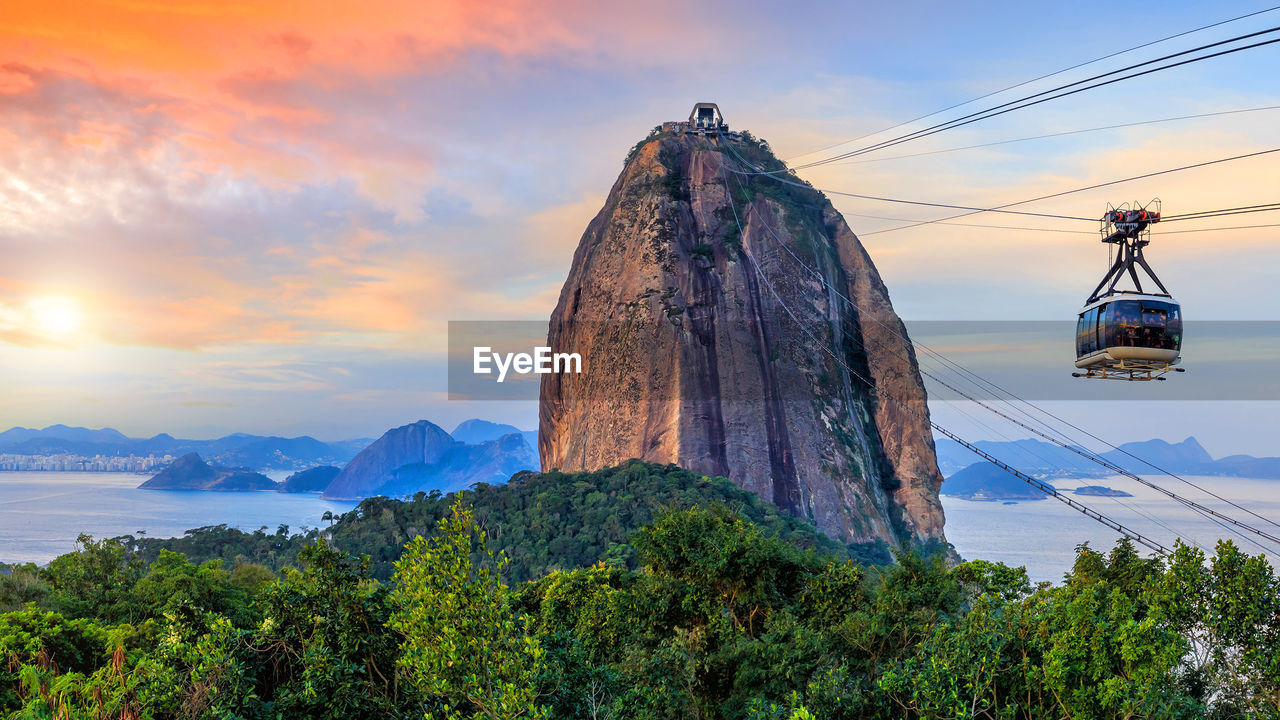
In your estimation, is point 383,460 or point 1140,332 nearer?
point 1140,332

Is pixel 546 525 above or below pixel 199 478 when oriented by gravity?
above

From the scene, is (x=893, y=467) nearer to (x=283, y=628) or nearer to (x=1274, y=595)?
(x=1274, y=595)

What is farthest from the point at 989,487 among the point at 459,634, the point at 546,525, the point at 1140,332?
the point at 459,634

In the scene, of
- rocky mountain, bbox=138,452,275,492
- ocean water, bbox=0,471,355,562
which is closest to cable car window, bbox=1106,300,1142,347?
ocean water, bbox=0,471,355,562

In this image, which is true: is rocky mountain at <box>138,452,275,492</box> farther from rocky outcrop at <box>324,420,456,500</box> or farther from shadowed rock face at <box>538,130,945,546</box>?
shadowed rock face at <box>538,130,945,546</box>

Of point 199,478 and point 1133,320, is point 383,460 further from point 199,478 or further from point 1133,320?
point 1133,320

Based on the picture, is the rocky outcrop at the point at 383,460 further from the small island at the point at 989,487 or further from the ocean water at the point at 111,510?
the small island at the point at 989,487
